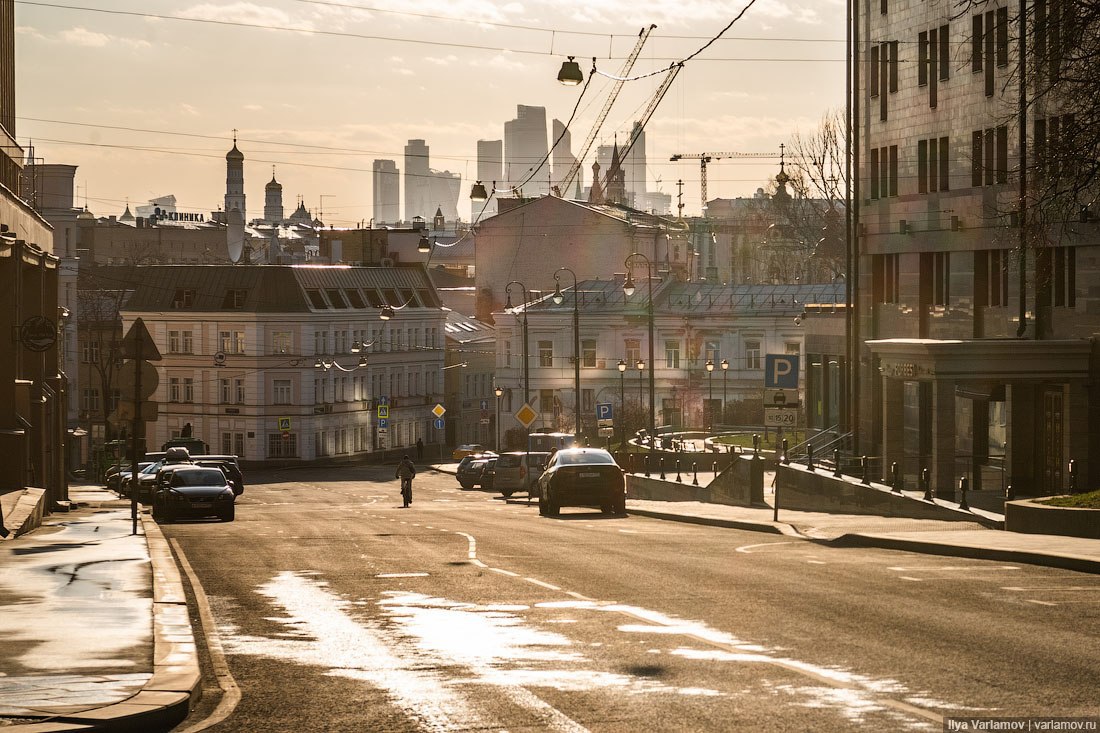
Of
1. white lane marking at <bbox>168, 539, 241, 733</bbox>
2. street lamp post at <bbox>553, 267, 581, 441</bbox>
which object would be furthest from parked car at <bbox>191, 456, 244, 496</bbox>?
white lane marking at <bbox>168, 539, 241, 733</bbox>

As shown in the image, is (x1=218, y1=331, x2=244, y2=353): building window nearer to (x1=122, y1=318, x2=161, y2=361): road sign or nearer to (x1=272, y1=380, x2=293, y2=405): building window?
(x1=272, y1=380, x2=293, y2=405): building window

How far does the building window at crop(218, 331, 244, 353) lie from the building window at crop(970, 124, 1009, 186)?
72816mm

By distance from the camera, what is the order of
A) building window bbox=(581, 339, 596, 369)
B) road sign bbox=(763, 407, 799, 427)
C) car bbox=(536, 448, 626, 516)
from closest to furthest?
1. road sign bbox=(763, 407, 799, 427)
2. car bbox=(536, 448, 626, 516)
3. building window bbox=(581, 339, 596, 369)

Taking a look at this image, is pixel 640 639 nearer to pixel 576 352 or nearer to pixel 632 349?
pixel 576 352

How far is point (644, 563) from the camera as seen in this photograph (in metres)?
22.0

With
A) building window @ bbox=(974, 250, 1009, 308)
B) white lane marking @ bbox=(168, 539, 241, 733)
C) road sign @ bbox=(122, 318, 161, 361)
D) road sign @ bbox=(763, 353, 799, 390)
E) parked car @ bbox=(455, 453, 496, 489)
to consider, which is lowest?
parked car @ bbox=(455, 453, 496, 489)

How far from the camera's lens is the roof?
108625mm

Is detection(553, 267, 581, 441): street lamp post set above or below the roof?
below

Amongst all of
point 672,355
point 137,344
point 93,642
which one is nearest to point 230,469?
Answer: point 137,344

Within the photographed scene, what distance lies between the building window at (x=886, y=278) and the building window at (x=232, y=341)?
65969 millimetres

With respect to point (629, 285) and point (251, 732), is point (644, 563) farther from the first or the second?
point (629, 285)

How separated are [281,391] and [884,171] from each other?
6524 centimetres

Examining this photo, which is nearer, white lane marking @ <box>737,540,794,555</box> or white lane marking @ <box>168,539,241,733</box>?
white lane marking @ <box>168,539,241,733</box>

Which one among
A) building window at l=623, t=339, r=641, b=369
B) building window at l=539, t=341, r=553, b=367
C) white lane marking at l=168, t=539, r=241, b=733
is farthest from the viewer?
building window at l=539, t=341, r=553, b=367
